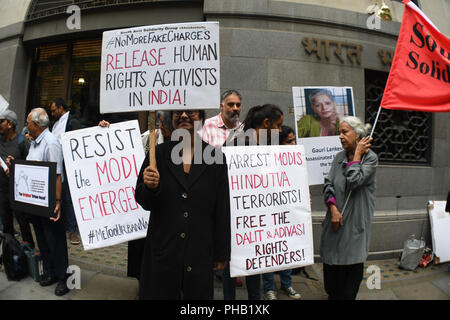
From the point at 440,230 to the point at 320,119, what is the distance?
366cm

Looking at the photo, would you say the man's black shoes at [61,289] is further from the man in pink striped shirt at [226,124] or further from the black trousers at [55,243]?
the man in pink striped shirt at [226,124]

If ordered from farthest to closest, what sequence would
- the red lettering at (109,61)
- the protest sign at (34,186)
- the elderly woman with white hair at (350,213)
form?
the protest sign at (34,186), the elderly woman with white hair at (350,213), the red lettering at (109,61)

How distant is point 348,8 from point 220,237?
5562mm

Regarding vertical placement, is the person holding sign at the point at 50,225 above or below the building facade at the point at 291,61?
below

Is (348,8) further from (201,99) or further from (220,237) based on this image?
(220,237)

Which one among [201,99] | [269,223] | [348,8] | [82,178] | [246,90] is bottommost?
[269,223]

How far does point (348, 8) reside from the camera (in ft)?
17.8

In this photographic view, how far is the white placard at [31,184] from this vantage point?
10.2 ft

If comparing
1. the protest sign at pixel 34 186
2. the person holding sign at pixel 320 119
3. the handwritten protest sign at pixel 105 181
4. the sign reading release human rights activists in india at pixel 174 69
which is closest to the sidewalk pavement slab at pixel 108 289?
the handwritten protest sign at pixel 105 181

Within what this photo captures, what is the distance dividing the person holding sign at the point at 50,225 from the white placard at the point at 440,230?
6.06m

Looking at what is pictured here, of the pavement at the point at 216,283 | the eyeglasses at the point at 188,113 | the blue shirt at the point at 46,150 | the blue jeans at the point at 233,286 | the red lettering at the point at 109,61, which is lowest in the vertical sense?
the pavement at the point at 216,283

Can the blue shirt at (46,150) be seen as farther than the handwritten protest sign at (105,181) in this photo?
Yes

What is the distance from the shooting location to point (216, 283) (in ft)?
12.1

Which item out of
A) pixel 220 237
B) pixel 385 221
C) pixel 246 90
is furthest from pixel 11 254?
pixel 385 221
